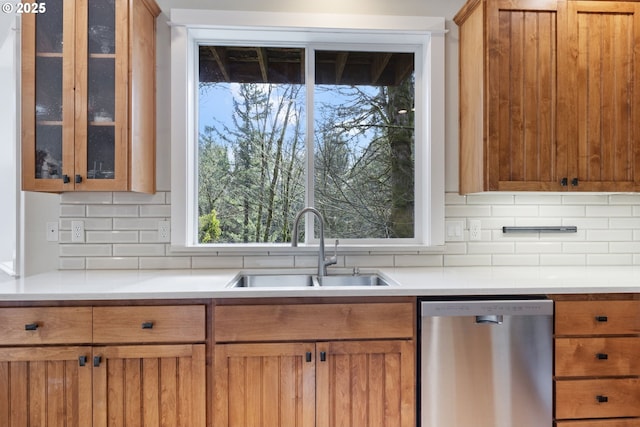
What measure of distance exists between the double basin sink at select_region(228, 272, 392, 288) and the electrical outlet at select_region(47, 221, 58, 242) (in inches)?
43.1

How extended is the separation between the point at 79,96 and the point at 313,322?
1.54 meters

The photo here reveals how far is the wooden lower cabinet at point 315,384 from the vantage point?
5.28 feet

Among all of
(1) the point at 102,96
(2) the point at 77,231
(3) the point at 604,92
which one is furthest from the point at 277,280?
(3) the point at 604,92

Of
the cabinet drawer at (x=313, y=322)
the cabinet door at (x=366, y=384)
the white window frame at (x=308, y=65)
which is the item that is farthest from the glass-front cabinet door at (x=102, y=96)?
the cabinet door at (x=366, y=384)

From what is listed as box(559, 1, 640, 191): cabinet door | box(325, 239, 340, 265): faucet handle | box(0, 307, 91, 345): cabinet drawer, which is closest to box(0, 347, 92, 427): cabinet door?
box(0, 307, 91, 345): cabinet drawer

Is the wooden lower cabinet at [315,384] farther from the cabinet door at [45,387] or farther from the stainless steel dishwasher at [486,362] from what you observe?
the cabinet door at [45,387]

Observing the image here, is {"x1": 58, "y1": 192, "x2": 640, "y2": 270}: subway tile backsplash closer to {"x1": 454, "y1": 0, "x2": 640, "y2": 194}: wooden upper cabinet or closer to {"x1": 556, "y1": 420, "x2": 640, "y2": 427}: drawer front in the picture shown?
{"x1": 454, "y1": 0, "x2": 640, "y2": 194}: wooden upper cabinet

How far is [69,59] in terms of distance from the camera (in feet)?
5.97

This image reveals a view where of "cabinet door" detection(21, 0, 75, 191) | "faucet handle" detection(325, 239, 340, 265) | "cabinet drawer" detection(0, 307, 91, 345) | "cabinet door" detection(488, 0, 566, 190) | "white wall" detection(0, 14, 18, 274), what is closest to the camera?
"cabinet drawer" detection(0, 307, 91, 345)

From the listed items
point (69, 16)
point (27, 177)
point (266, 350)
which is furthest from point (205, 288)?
point (69, 16)

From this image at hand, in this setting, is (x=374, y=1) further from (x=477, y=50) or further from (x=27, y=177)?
(x=27, y=177)

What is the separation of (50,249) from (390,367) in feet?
6.46

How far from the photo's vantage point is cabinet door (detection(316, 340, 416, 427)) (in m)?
1.62

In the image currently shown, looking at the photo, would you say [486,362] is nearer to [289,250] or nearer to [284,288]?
[284,288]
